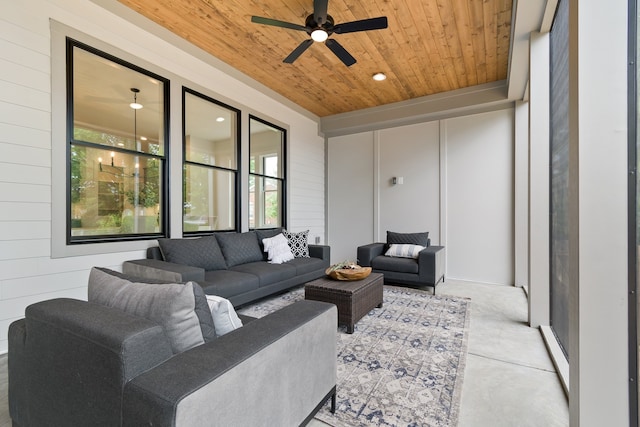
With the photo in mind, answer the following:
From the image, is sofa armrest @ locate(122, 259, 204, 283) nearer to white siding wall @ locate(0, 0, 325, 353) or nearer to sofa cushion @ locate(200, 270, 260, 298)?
sofa cushion @ locate(200, 270, 260, 298)

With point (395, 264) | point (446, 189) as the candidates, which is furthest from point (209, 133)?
point (446, 189)

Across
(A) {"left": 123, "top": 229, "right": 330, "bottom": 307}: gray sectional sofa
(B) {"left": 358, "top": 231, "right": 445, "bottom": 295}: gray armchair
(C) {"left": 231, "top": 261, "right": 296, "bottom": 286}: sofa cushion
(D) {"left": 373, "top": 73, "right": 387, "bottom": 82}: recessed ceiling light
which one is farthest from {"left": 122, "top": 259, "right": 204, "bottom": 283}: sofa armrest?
(D) {"left": 373, "top": 73, "right": 387, "bottom": 82}: recessed ceiling light

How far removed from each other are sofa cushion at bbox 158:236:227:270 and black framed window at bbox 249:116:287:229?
1.24 m

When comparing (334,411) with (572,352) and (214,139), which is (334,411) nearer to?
(572,352)

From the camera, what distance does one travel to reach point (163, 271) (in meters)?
2.56

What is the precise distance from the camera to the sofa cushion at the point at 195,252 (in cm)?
307

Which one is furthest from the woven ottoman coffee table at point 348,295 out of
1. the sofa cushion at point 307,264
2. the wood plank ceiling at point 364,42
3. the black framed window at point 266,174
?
the wood plank ceiling at point 364,42

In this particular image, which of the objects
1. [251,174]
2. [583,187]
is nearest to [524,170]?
[583,187]

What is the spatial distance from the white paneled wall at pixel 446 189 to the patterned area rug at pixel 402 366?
66.1 inches

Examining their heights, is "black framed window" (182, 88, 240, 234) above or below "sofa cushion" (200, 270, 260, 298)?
above

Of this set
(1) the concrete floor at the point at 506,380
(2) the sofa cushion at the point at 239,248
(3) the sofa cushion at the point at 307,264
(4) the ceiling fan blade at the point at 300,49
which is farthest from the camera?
(3) the sofa cushion at the point at 307,264

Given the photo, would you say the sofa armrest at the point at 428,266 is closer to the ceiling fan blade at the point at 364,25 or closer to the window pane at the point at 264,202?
the window pane at the point at 264,202

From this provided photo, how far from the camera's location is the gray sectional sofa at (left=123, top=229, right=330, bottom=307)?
8.95 feet

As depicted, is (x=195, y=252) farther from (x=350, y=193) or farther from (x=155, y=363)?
(x=350, y=193)
